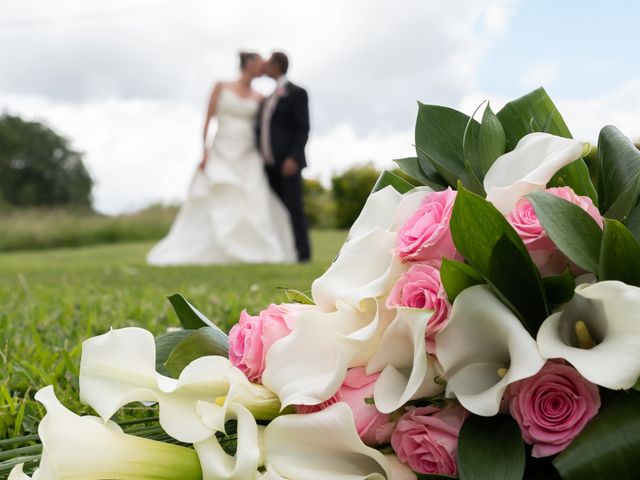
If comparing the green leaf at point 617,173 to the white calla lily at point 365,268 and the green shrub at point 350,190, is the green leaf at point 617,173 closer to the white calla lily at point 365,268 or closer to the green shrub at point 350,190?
the white calla lily at point 365,268

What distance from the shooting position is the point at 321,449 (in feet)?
2.91

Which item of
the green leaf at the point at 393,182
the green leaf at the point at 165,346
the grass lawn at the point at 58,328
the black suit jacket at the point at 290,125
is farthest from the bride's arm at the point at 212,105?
the green leaf at the point at 165,346

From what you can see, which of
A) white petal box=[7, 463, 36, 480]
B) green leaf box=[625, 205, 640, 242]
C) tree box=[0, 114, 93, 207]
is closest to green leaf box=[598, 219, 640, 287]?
green leaf box=[625, 205, 640, 242]

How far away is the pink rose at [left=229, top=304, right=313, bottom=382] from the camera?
0.96 meters

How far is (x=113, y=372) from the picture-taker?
0.96 metres

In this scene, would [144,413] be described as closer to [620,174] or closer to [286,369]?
[286,369]

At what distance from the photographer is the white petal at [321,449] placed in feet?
2.80

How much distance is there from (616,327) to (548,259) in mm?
134

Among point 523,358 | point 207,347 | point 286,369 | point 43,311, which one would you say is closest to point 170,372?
point 207,347

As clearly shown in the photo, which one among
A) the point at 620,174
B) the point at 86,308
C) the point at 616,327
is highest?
the point at 620,174

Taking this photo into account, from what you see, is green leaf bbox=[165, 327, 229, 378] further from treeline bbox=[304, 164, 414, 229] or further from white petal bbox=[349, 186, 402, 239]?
treeline bbox=[304, 164, 414, 229]

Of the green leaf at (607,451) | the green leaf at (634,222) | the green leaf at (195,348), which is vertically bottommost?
the green leaf at (607,451)

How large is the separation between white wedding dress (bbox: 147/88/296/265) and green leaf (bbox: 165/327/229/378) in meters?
7.13

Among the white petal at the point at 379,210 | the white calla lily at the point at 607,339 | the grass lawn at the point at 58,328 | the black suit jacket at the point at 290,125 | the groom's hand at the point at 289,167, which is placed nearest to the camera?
the white calla lily at the point at 607,339
